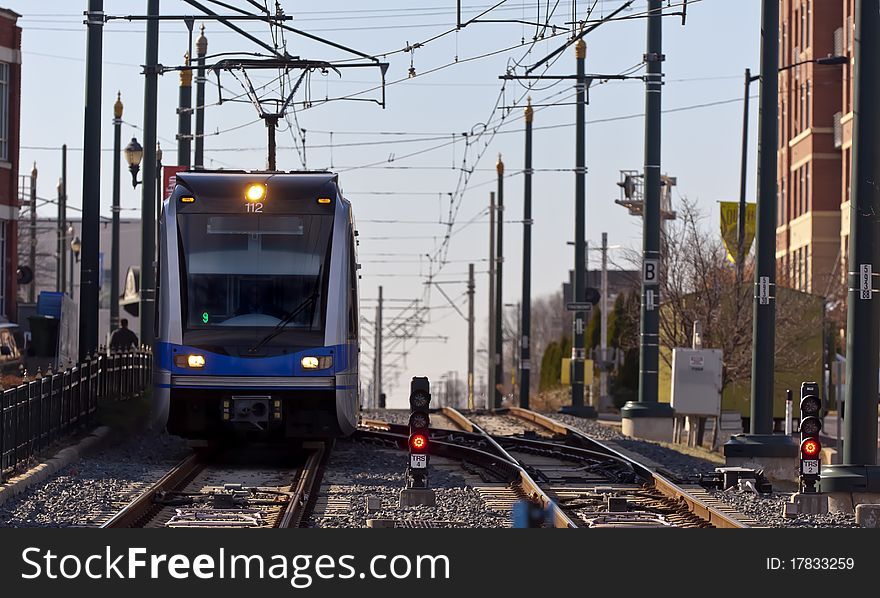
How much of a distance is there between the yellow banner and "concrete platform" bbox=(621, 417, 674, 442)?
16000mm

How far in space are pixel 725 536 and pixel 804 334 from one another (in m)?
35.2

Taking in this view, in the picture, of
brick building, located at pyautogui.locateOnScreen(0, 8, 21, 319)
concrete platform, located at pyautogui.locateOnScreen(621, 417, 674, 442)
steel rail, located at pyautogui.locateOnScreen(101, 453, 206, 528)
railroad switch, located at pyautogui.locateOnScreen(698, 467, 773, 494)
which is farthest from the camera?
brick building, located at pyautogui.locateOnScreen(0, 8, 21, 319)

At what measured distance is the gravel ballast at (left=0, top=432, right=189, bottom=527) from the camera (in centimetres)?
1482

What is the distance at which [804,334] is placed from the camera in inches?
1777

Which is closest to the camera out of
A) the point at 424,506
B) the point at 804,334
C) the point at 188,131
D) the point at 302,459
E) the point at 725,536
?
the point at 725,536

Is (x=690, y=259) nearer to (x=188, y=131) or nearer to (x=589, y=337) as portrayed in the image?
(x=188, y=131)

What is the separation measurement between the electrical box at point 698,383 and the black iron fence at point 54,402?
30.0 ft

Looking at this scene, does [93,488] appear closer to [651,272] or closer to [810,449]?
[810,449]

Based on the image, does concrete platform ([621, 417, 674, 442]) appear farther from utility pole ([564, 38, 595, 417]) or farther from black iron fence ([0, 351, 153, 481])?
utility pole ([564, 38, 595, 417])

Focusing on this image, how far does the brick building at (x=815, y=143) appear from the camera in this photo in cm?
6806

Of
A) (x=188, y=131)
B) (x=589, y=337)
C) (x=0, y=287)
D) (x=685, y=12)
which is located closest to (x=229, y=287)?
(x=685, y=12)

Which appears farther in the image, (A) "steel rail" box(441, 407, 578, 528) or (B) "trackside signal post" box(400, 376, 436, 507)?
(B) "trackside signal post" box(400, 376, 436, 507)

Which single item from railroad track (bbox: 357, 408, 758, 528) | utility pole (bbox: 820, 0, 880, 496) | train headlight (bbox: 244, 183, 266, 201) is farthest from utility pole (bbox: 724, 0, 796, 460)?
train headlight (bbox: 244, 183, 266, 201)

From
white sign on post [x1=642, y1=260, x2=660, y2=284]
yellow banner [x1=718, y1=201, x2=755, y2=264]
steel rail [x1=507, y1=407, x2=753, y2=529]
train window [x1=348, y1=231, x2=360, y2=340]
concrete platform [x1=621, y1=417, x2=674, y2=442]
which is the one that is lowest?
concrete platform [x1=621, y1=417, x2=674, y2=442]
